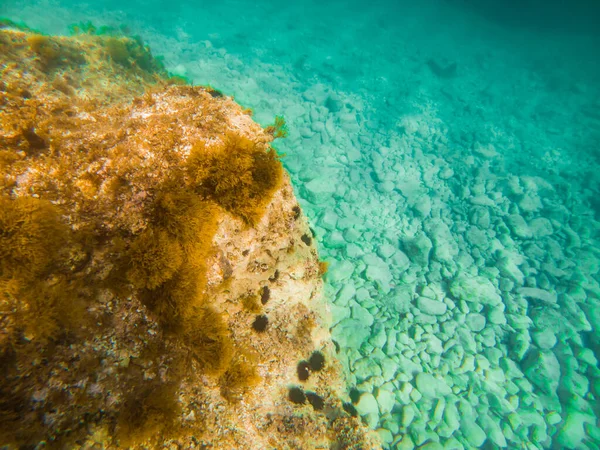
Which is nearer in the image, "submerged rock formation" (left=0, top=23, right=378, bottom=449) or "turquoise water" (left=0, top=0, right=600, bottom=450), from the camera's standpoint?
"submerged rock formation" (left=0, top=23, right=378, bottom=449)

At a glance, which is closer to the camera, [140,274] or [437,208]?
[140,274]

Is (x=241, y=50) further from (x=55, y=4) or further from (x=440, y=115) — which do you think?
(x=55, y=4)

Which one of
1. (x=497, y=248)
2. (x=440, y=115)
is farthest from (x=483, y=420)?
(x=440, y=115)

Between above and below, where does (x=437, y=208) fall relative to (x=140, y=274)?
below

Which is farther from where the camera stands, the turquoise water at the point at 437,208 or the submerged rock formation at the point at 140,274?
the turquoise water at the point at 437,208
